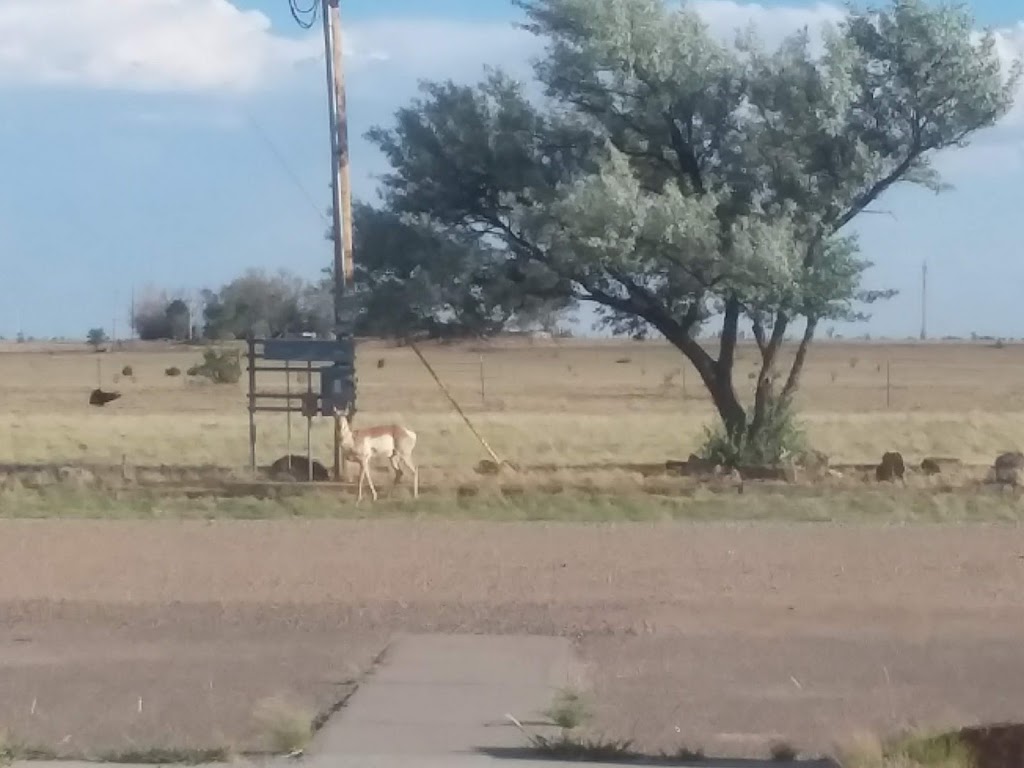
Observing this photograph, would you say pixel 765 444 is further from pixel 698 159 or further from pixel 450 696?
pixel 450 696

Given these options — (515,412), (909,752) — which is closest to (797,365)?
(909,752)

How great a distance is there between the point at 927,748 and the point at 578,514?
47.6ft

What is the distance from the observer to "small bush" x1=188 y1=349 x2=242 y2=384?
72.3 m

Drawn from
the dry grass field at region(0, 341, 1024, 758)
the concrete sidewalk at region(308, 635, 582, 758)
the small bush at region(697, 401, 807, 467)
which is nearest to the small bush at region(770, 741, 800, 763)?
the dry grass field at region(0, 341, 1024, 758)

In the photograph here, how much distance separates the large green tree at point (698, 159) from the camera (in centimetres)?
2680

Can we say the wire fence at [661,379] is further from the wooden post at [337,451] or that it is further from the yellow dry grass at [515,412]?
the wooden post at [337,451]

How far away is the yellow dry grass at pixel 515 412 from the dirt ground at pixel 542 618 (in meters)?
9.31

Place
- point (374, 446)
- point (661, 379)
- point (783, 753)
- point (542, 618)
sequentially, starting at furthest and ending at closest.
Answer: point (661, 379) < point (374, 446) < point (542, 618) < point (783, 753)

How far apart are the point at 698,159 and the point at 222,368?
46315 mm

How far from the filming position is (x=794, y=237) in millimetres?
27375

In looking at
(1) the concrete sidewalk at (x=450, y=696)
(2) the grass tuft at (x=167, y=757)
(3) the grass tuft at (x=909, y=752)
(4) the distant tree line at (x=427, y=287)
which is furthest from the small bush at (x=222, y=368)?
(3) the grass tuft at (x=909, y=752)

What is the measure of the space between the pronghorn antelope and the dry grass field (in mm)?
506

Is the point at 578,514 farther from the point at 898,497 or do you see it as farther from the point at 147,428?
the point at 147,428

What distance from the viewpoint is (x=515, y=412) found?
5422 cm
